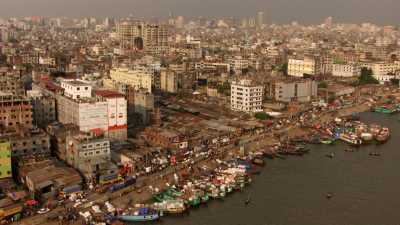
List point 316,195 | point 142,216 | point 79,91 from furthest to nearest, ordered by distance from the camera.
→ point 79,91, point 316,195, point 142,216

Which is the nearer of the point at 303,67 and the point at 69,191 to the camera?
the point at 69,191

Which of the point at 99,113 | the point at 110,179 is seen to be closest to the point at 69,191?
the point at 110,179

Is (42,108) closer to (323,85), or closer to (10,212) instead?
(10,212)

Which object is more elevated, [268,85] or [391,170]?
[268,85]

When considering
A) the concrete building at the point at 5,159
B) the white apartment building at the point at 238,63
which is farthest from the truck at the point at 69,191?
the white apartment building at the point at 238,63

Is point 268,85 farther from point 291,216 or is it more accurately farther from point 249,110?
point 291,216

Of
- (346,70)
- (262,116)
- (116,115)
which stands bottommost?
(262,116)

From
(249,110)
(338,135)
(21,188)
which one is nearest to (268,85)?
(249,110)
